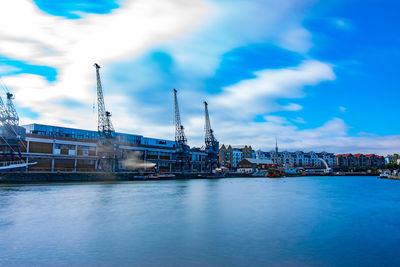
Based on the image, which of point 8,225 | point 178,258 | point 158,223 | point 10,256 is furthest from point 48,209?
point 178,258

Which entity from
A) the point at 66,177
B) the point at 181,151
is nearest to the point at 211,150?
the point at 181,151

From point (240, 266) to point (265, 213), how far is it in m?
14.4

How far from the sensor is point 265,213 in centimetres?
2594

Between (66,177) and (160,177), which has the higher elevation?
(66,177)

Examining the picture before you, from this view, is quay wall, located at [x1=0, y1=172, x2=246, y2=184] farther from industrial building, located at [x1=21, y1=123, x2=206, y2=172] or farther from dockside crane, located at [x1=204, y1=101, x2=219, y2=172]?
dockside crane, located at [x1=204, y1=101, x2=219, y2=172]

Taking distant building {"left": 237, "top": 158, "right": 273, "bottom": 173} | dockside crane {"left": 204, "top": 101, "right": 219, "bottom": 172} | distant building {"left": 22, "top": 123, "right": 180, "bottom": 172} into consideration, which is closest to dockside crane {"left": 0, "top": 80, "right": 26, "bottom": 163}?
distant building {"left": 22, "top": 123, "right": 180, "bottom": 172}

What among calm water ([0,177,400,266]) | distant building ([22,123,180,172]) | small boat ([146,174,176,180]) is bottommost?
small boat ([146,174,176,180])

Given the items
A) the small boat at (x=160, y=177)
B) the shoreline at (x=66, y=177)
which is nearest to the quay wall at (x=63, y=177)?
the shoreline at (x=66, y=177)

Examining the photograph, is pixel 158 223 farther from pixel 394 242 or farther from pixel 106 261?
pixel 394 242

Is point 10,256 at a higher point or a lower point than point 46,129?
lower

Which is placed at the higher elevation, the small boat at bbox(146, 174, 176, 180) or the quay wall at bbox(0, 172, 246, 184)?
the quay wall at bbox(0, 172, 246, 184)

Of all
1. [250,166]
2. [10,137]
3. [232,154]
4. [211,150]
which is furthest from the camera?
[232,154]

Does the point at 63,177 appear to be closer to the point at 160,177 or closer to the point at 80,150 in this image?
the point at 80,150

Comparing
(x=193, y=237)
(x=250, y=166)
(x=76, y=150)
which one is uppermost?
(x=76, y=150)
